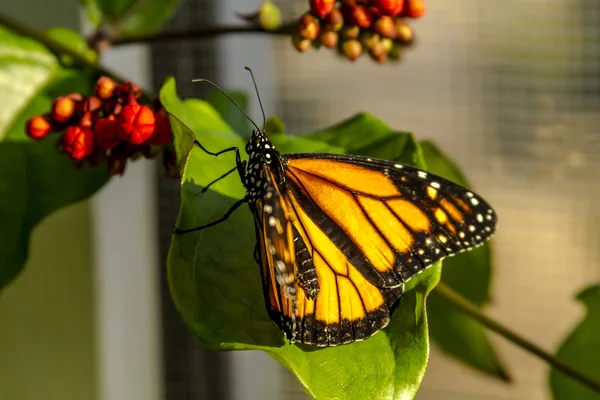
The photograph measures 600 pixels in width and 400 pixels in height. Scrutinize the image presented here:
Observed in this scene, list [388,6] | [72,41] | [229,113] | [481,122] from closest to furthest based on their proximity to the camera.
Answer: [388,6] < [72,41] < [229,113] < [481,122]

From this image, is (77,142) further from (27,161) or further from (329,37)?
(329,37)

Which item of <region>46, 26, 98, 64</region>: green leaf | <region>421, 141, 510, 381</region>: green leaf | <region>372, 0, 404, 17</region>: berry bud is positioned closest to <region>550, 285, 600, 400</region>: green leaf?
<region>421, 141, 510, 381</region>: green leaf

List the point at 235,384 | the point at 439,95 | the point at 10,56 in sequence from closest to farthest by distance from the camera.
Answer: the point at 10,56 < the point at 235,384 < the point at 439,95

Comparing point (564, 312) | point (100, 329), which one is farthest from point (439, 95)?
point (100, 329)

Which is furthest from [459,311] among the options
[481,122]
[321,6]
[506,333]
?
[481,122]

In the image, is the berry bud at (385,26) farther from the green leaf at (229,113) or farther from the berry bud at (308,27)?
the green leaf at (229,113)

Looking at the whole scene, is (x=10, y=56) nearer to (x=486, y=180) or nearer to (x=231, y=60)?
(x=231, y=60)

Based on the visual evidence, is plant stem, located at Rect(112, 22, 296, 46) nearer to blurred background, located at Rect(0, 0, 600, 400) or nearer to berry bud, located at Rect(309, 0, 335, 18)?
berry bud, located at Rect(309, 0, 335, 18)

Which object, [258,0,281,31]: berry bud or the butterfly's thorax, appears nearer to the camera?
the butterfly's thorax
